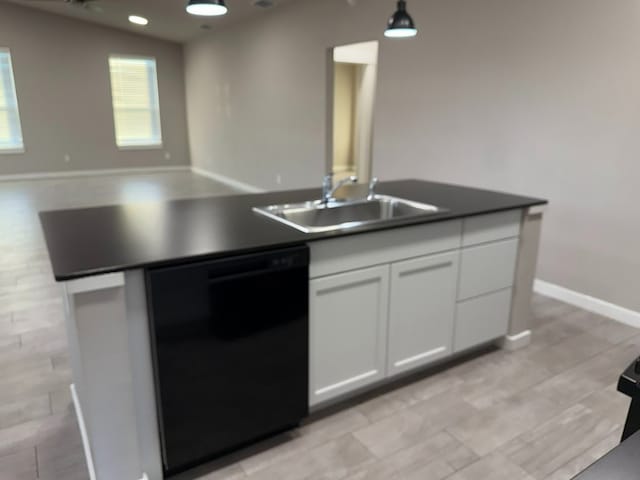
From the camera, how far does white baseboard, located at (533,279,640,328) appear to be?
123 inches

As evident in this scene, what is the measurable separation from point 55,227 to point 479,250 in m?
1.97

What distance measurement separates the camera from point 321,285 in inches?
76.3

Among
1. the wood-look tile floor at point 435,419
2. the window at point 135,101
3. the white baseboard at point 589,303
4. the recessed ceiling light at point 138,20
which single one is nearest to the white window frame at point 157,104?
the window at point 135,101

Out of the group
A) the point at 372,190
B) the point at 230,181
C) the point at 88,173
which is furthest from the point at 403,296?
the point at 88,173

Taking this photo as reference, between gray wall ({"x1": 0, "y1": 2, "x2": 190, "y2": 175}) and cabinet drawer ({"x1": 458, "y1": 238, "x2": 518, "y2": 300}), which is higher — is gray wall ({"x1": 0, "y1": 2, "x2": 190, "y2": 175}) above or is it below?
above

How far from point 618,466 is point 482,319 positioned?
200 cm

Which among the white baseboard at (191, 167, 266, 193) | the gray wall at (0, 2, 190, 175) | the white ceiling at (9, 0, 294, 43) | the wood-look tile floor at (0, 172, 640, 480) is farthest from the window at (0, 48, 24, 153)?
the wood-look tile floor at (0, 172, 640, 480)

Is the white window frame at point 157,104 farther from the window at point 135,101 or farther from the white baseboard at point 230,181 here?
the white baseboard at point 230,181

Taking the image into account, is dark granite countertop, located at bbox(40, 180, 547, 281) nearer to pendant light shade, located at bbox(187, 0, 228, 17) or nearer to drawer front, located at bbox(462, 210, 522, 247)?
drawer front, located at bbox(462, 210, 522, 247)

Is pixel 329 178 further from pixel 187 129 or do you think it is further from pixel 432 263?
pixel 187 129

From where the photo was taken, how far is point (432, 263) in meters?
2.27

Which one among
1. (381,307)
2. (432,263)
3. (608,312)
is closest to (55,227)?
(381,307)

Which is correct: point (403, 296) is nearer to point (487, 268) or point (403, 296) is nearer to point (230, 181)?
point (487, 268)

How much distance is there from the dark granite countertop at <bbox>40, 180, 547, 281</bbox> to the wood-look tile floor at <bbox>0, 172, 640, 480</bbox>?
2.85ft
